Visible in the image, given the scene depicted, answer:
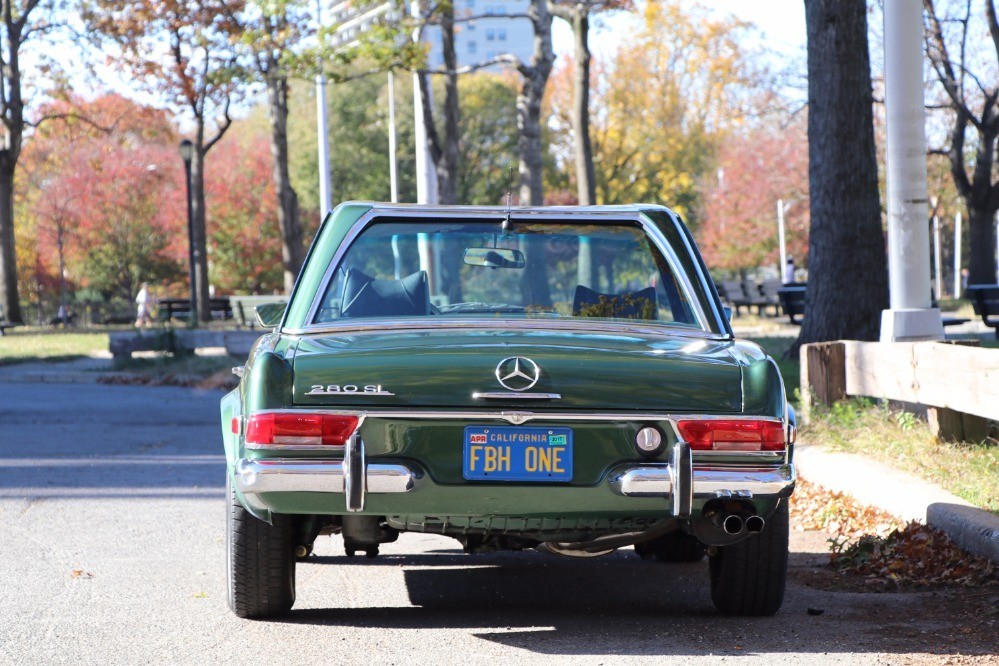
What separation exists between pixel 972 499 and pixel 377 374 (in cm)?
350

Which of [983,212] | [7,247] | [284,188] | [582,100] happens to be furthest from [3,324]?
[983,212]

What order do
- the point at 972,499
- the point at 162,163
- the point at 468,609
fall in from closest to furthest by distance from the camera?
the point at 468,609 < the point at 972,499 < the point at 162,163

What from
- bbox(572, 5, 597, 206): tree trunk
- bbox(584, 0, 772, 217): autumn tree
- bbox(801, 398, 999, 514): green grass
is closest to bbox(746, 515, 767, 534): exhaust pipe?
bbox(801, 398, 999, 514): green grass

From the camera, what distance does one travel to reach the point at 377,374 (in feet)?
15.7

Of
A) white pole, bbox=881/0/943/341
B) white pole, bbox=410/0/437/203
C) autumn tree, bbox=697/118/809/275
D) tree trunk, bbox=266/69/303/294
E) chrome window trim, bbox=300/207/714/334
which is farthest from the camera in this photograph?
autumn tree, bbox=697/118/809/275

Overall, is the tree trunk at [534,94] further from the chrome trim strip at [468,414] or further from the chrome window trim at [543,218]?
the chrome trim strip at [468,414]

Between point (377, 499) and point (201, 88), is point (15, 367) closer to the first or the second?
point (201, 88)

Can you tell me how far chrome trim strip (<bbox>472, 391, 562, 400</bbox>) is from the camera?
187 inches

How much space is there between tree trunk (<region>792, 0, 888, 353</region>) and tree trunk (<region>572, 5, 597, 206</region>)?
13.3 meters

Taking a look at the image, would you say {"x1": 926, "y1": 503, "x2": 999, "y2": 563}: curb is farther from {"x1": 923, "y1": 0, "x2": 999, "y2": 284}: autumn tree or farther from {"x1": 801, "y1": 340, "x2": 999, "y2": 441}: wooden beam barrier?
{"x1": 923, "y1": 0, "x2": 999, "y2": 284}: autumn tree

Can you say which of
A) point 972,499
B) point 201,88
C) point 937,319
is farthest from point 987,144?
point 972,499

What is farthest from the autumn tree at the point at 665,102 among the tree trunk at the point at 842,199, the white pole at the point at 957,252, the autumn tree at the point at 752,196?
the tree trunk at the point at 842,199

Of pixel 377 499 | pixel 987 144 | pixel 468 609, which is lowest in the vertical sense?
pixel 468 609

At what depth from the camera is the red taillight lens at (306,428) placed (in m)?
4.75
